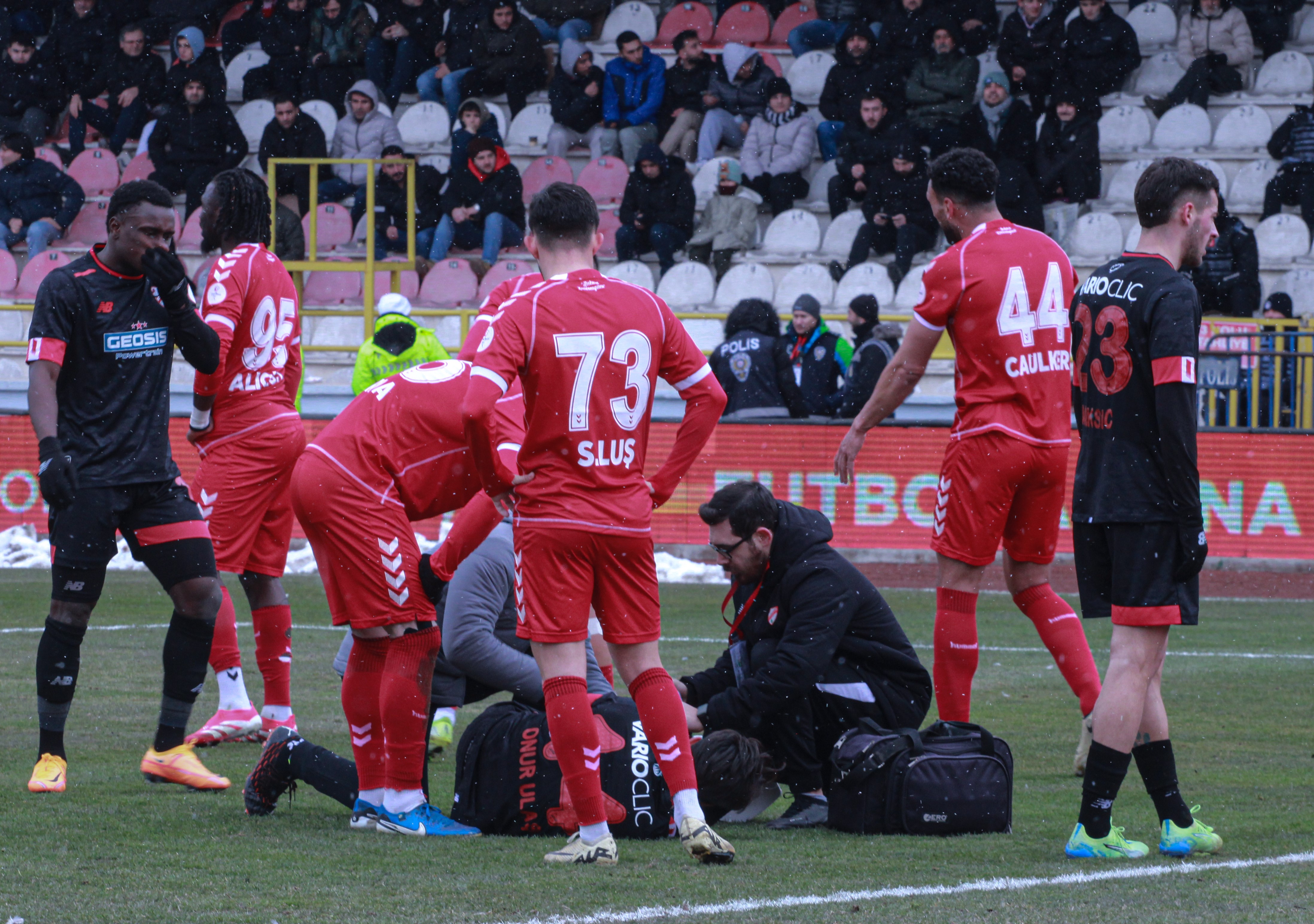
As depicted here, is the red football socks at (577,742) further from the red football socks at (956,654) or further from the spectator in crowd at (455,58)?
the spectator in crowd at (455,58)

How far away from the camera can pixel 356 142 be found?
20.5m

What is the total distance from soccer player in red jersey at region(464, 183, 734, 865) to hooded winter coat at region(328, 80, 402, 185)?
1622 centimetres

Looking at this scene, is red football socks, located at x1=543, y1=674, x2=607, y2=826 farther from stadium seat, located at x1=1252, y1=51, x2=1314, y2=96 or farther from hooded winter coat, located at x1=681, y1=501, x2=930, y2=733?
stadium seat, located at x1=1252, y1=51, x2=1314, y2=96

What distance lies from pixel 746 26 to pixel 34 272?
31.8 ft

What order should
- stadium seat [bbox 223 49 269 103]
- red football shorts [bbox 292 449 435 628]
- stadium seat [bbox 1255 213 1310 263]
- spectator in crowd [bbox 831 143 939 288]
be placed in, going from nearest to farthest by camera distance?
red football shorts [bbox 292 449 435 628]
stadium seat [bbox 1255 213 1310 263]
spectator in crowd [bbox 831 143 939 288]
stadium seat [bbox 223 49 269 103]

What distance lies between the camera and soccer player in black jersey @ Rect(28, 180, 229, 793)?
18.6 feet

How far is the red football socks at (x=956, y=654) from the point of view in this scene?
607 cm

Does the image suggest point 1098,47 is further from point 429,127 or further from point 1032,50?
point 429,127

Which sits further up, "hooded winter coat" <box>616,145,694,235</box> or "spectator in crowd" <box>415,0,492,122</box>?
"spectator in crowd" <box>415,0,492,122</box>

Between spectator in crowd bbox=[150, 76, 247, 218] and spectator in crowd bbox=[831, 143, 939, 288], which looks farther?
spectator in crowd bbox=[150, 76, 247, 218]

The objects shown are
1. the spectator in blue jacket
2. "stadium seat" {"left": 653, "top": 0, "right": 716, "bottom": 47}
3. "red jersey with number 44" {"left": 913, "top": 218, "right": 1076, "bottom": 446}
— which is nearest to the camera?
"red jersey with number 44" {"left": 913, "top": 218, "right": 1076, "bottom": 446}

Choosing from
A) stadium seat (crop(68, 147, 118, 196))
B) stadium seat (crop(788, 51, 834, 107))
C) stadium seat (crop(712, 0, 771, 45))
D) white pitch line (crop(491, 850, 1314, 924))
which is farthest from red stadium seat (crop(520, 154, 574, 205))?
white pitch line (crop(491, 850, 1314, 924))

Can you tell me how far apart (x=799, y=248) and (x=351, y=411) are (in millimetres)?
14217

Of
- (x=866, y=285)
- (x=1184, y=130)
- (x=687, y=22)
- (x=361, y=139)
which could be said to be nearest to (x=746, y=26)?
(x=687, y=22)
